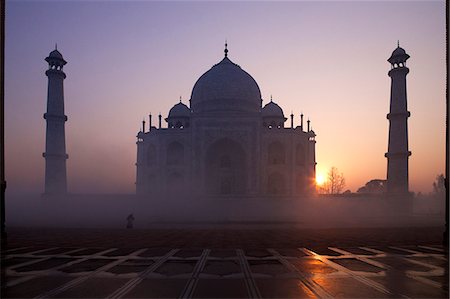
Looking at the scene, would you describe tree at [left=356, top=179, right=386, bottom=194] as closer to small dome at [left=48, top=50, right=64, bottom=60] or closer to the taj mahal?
the taj mahal

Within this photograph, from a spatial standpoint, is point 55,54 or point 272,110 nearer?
point 55,54

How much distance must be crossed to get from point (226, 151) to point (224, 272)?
3089 centimetres

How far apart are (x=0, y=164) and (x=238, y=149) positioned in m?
30.0

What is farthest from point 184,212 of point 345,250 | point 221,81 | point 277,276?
point 277,276

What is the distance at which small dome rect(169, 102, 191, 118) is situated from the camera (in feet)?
138

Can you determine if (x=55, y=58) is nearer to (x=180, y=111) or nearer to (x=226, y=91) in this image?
(x=180, y=111)

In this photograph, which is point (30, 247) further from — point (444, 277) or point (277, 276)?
point (444, 277)

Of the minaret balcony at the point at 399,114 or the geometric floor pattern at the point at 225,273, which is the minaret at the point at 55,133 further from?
the minaret balcony at the point at 399,114

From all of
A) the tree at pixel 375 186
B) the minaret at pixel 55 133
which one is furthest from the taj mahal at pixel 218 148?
the tree at pixel 375 186

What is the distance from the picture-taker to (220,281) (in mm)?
5637

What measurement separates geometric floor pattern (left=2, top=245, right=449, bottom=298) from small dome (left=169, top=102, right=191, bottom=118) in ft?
110

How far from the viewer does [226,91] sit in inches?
1517

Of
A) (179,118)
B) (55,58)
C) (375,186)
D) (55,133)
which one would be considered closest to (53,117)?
(55,133)

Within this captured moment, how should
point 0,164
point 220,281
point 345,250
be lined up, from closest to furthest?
point 220,281 < point 0,164 < point 345,250
